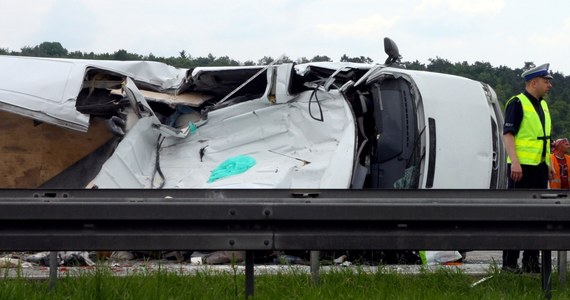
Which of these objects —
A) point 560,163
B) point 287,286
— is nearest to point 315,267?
point 287,286

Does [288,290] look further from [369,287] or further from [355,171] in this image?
[355,171]

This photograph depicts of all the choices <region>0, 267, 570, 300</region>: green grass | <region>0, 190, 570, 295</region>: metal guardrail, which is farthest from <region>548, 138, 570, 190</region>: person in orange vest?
<region>0, 190, 570, 295</region>: metal guardrail

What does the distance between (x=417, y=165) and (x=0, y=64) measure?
14.0 ft

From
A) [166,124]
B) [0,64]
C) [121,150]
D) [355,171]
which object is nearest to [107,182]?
[121,150]

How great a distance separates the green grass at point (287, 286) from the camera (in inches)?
188

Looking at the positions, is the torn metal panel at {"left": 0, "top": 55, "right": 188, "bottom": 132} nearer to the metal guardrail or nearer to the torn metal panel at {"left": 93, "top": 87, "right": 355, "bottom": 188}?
the torn metal panel at {"left": 93, "top": 87, "right": 355, "bottom": 188}

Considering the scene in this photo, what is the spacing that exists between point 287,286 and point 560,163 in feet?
25.9

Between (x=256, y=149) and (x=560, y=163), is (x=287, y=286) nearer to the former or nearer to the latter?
(x=256, y=149)

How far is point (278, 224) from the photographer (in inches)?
175

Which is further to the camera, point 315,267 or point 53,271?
point 315,267

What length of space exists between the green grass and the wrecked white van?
2.69m

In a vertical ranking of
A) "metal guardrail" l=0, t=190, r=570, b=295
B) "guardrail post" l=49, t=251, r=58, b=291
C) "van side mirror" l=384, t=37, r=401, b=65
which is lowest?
"guardrail post" l=49, t=251, r=58, b=291

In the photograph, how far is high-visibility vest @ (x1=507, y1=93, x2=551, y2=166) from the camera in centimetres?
698

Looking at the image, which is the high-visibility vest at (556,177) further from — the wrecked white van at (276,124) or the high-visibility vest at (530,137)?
the high-visibility vest at (530,137)
